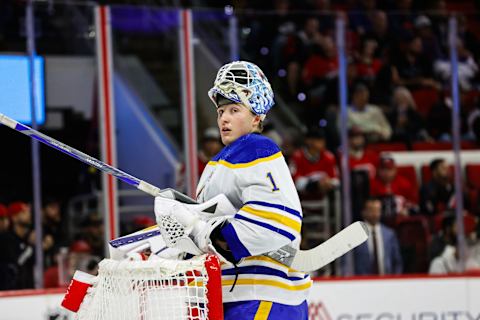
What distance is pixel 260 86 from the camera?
285cm

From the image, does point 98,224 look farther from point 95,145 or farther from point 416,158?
point 416,158

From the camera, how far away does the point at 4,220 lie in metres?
5.12

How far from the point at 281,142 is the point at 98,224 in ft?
3.76

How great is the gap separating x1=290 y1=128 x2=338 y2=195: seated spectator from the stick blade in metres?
2.89

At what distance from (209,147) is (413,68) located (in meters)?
1.47

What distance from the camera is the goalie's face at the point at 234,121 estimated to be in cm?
283

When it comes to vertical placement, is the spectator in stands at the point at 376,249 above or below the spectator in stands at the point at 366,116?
below

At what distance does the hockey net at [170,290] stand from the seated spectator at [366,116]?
132 inches

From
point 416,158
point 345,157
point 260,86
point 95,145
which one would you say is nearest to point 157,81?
point 95,145

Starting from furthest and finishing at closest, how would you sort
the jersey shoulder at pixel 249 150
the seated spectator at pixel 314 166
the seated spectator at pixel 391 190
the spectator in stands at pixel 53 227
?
the seated spectator at pixel 391 190 < the seated spectator at pixel 314 166 < the spectator in stands at pixel 53 227 < the jersey shoulder at pixel 249 150

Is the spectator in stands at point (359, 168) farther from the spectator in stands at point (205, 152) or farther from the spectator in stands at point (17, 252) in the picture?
the spectator in stands at point (17, 252)

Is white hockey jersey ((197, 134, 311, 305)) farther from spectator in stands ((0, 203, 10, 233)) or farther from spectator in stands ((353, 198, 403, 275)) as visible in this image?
spectator in stands ((353, 198, 403, 275))

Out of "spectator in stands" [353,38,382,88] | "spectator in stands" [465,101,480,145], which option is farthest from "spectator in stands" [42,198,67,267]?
"spectator in stands" [465,101,480,145]

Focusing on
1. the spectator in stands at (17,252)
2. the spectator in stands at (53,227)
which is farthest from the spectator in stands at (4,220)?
the spectator in stands at (53,227)
